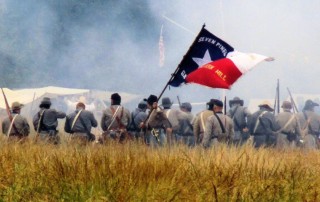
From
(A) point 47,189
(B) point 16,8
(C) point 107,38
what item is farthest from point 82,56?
(A) point 47,189

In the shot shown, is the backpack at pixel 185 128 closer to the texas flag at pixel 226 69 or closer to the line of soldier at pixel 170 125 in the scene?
the line of soldier at pixel 170 125

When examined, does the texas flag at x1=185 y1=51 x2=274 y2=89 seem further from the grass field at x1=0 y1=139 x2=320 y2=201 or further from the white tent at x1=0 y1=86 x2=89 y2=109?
the white tent at x1=0 y1=86 x2=89 y2=109

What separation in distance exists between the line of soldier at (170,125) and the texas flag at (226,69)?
91 cm

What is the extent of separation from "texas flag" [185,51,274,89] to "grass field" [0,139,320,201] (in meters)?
1.95

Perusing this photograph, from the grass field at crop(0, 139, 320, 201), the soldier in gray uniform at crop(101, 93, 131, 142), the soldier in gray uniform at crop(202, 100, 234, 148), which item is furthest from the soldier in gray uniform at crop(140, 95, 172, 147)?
the grass field at crop(0, 139, 320, 201)

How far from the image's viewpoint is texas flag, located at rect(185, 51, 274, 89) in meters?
8.68

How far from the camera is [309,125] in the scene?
46.0 feet

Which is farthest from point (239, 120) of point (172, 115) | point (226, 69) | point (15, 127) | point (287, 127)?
point (226, 69)

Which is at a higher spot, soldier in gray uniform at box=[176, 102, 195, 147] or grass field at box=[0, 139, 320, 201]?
soldier in gray uniform at box=[176, 102, 195, 147]

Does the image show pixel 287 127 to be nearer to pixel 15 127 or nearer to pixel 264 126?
pixel 264 126

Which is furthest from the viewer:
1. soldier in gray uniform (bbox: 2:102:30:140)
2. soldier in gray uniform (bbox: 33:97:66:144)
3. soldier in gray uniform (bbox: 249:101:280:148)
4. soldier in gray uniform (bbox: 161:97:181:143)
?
soldier in gray uniform (bbox: 249:101:280:148)

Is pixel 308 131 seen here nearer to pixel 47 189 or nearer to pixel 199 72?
pixel 199 72

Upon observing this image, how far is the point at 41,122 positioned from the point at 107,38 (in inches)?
644

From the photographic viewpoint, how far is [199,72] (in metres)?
8.80
